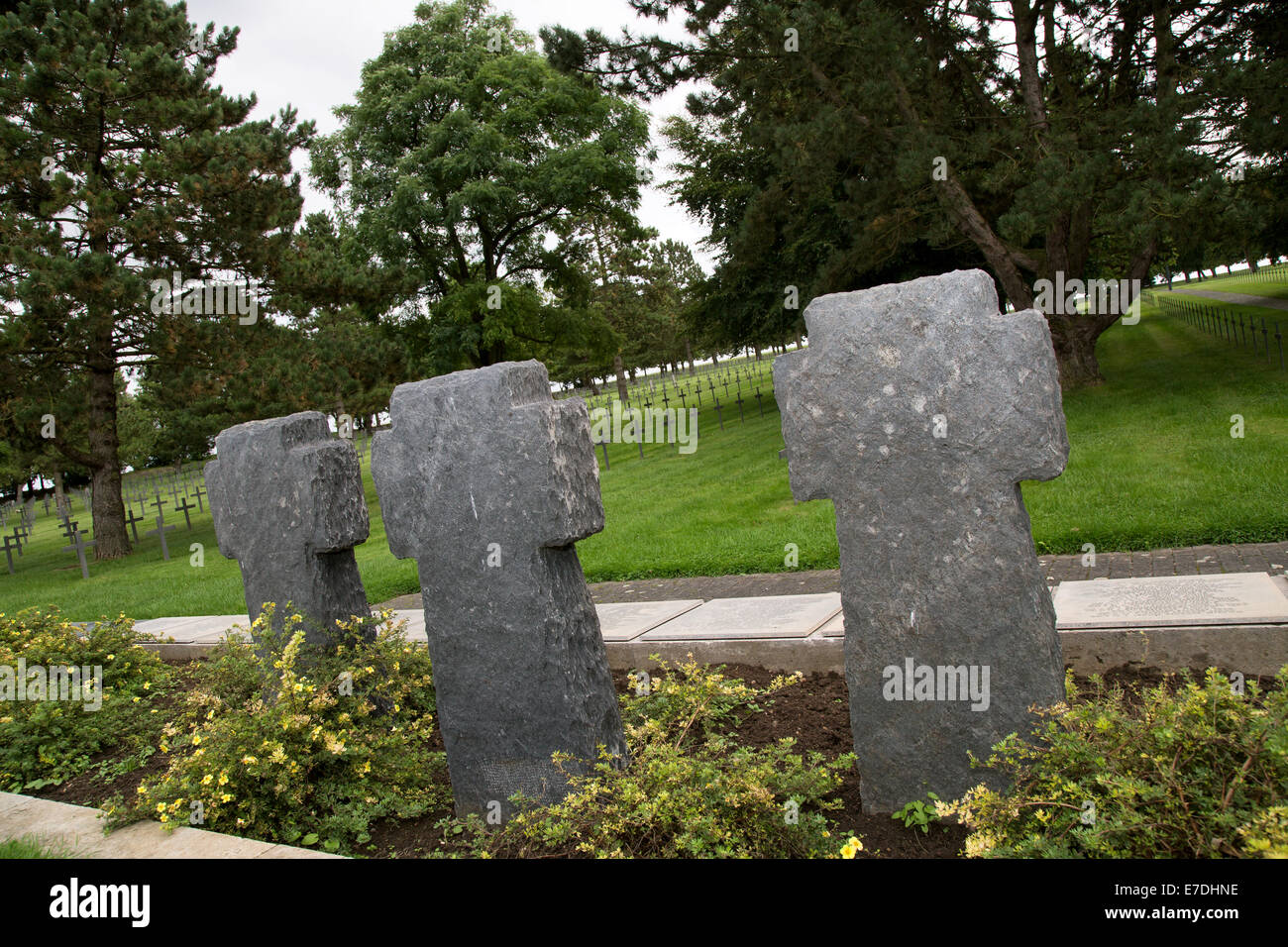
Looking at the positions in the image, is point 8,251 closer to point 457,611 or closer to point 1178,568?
point 457,611

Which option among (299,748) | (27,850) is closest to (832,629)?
(299,748)

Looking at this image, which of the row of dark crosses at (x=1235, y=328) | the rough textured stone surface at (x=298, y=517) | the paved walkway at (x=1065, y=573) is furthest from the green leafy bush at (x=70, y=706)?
the row of dark crosses at (x=1235, y=328)

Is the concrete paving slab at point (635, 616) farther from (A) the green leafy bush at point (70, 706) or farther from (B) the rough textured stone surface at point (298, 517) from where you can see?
(A) the green leafy bush at point (70, 706)

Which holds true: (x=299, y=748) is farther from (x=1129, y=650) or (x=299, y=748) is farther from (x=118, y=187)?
(x=118, y=187)

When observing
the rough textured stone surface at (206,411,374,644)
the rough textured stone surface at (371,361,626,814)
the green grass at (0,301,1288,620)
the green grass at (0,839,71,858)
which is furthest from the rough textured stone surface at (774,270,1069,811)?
the green grass at (0,301,1288,620)

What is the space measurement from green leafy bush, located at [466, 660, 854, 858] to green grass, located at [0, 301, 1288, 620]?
469cm

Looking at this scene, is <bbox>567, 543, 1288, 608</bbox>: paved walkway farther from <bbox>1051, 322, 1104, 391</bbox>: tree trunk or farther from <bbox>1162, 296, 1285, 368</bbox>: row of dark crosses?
<bbox>1162, 296, 1285, 368</bbox>: row of dark crosses

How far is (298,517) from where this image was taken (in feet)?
16.1

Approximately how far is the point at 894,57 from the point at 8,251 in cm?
1511

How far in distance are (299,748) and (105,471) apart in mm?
Answer: 18746

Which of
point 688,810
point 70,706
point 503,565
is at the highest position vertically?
point 503,565
